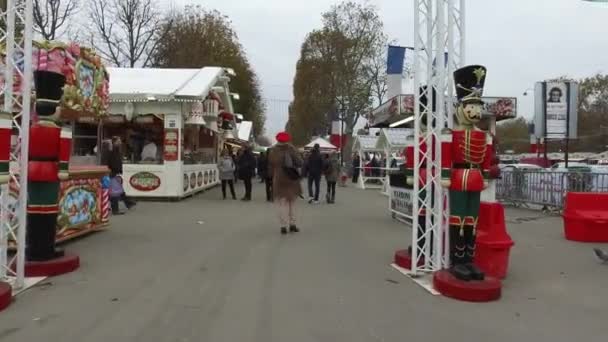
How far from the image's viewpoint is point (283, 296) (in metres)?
5.59

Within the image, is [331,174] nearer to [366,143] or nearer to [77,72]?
[77,72]

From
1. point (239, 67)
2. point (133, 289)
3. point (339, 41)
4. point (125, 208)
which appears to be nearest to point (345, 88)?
point (339, 41)

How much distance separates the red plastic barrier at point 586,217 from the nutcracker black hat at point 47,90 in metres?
8.47

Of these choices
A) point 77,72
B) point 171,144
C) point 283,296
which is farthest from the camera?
point 171,144

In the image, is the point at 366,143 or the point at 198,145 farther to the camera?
the point at 366,143

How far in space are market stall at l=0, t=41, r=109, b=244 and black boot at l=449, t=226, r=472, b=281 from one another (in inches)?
197

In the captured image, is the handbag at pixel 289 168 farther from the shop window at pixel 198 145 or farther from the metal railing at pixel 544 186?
the shop window at pixel 198 145

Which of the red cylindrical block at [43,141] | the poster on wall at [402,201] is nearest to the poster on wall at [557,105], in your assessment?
the poster on wall at [402,201]

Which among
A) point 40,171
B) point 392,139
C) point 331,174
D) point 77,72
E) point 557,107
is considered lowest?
point 331,174

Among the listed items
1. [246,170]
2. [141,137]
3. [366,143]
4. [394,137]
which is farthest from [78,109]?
[366,143]

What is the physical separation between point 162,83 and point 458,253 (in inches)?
564

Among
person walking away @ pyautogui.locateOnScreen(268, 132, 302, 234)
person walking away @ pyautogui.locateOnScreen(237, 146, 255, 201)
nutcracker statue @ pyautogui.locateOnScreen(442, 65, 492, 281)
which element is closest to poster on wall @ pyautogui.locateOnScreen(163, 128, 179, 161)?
person walking away @ pyautogui.locateOnScreen(237, 146, 255, 201)

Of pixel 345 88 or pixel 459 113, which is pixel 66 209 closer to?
pixel 459 113

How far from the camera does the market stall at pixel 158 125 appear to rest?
16562mm
